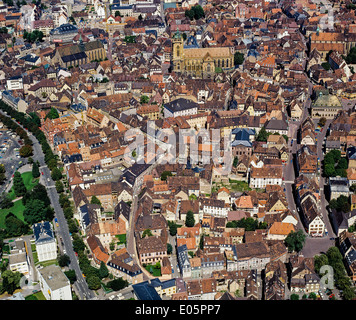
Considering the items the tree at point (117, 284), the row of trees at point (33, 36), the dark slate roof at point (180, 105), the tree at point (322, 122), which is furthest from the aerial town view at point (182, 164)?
the row of trees at point (33, 36)

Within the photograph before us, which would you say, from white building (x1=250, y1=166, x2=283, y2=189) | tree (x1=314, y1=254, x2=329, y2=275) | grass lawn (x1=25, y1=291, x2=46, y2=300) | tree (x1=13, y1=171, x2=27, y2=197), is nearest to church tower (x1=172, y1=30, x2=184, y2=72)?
white building (x1=250, y1=166, x2=283, y2=189)

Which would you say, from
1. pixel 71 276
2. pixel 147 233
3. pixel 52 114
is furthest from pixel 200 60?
pixel 71 276

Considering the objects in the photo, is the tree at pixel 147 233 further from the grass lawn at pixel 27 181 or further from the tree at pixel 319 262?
the grass lawn at pixel 27 181

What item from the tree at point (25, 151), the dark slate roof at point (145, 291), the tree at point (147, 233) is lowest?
the tree at point (147, 233)

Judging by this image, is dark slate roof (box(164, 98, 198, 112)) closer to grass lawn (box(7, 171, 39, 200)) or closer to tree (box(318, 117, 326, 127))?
tree (box(318, 117, 326, 127))

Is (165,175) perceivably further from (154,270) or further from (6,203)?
(6,203)

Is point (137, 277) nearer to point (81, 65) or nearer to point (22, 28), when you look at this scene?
point (81, 65)
